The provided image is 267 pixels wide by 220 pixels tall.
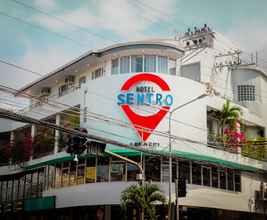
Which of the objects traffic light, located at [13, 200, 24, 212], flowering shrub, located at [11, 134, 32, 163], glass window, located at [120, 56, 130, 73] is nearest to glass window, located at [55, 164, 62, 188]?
traffic light, located at [13, 200, 24, 212]

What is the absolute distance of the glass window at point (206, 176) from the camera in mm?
36250

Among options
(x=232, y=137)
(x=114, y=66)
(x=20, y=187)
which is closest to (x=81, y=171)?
(x=114, y=66)

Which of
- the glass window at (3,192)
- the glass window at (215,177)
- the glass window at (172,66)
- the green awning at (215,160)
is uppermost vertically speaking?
the glass window at (172,66)

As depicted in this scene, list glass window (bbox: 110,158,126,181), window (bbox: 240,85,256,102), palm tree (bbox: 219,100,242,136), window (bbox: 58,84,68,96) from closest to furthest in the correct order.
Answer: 1. glass window (bbox: 110,158,126,181)
2. palm tree (bbox: 219,100,242,136)
3. window (bbox: 58,84,68,96)
4. window (bbox: 240,85,256,102)

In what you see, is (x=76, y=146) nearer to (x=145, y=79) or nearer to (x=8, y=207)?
(x=145, y=79)

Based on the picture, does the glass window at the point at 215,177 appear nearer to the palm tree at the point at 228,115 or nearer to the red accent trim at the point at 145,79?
the palm tree at the point at 228,115

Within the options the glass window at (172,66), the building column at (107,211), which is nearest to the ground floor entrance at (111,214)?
the building column at (107,211)

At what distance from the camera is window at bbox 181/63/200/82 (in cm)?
4300

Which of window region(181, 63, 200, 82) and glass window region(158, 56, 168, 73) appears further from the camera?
window region(181, 63, 200, 82)

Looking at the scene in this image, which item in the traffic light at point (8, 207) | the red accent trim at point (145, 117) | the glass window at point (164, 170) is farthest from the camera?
the traffic light at point (8, 207)

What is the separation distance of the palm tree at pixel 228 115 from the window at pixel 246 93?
6.31 metres

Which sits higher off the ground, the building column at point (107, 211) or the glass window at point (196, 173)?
the glass window at point (196, 173)

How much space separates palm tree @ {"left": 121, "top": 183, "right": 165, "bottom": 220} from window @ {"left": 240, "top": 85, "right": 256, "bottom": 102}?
20997mm

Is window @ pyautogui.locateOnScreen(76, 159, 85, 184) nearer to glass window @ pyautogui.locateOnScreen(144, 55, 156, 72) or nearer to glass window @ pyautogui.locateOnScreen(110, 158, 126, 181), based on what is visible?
glass window @ pyautogui.locateOnScreen(110, 158, 126, 181)
